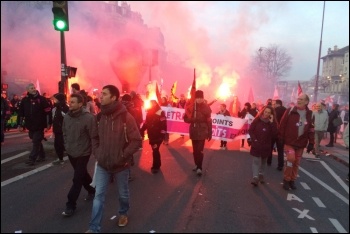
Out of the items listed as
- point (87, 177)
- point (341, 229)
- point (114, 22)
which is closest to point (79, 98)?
point (87, 177)

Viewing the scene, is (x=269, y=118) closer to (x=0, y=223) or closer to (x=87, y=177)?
(x=87, y=177)

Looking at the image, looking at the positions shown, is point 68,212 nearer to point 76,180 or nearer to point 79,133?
point 76,180

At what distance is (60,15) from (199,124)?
12.9 feet

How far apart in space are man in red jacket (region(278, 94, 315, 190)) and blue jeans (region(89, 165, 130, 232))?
10.4 ft

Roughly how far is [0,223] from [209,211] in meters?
2.60

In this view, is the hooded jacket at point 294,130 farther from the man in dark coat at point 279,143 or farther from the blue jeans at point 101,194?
the blue jeans at point 101,194

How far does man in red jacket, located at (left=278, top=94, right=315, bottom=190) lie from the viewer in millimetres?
5629

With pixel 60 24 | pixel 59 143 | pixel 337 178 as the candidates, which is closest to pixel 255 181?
pixel 337 178

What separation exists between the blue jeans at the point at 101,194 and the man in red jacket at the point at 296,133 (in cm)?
318

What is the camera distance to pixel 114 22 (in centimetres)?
3475

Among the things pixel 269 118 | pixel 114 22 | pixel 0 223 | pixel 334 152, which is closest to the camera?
pixel 0 223

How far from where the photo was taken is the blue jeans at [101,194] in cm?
354

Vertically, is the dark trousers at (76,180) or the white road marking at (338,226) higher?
the dark trousers at (76,180)

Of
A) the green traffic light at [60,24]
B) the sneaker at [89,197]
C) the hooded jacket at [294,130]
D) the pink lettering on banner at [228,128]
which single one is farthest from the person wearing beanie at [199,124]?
the pink lettering on banner at [228,128]
